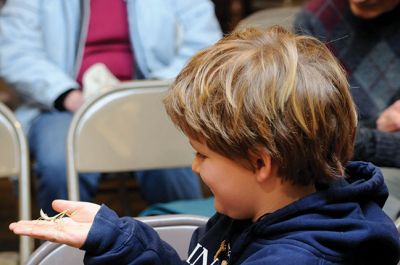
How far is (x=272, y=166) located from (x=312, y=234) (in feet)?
0.32

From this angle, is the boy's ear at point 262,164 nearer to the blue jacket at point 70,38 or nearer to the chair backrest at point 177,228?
the chair backrest at point 177,228

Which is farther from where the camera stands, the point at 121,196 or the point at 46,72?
the point at 121,196

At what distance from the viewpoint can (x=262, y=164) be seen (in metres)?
0.87

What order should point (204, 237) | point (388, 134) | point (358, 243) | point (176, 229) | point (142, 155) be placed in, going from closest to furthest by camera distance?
1. point (358, 243)
2. point (204, 237)
3. point (176, 229)
4. point (388, 134)
5. point (142, 155)

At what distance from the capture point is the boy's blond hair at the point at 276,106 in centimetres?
81

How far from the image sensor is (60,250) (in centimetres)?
111

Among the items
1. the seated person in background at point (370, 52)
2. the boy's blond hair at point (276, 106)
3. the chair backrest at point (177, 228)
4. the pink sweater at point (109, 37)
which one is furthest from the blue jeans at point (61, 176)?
the boy's blond hair at point (276, 106)

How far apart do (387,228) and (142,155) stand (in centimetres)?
103

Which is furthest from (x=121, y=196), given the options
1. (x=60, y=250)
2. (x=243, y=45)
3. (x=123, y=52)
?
(x=243, y=45)

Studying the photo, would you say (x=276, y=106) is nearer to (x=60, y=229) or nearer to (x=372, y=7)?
(x=60, y=229)

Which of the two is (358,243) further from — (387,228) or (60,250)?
(60,250)

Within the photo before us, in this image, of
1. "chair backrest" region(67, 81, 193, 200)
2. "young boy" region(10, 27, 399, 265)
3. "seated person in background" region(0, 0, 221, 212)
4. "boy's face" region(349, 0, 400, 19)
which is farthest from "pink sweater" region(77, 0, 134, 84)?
"young boy" region(10, 27, 399, 265)

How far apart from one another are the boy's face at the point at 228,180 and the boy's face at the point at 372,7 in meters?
1.00

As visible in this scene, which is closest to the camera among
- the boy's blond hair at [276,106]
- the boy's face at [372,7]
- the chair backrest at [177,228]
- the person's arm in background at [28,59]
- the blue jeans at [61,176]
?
the boy's blond hair at [276,106]
